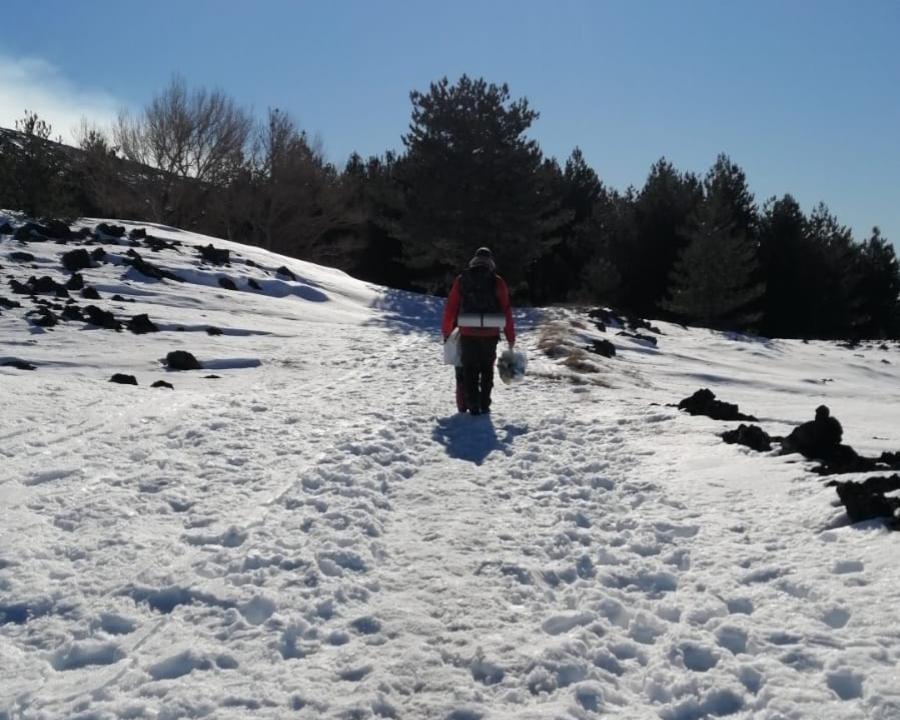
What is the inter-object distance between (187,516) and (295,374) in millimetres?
6316

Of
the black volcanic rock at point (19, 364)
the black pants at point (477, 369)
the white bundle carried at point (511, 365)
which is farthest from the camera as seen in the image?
the white bundle carried at point (511, 365)

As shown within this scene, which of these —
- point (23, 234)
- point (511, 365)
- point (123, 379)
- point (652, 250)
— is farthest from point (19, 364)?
point (652, 250)

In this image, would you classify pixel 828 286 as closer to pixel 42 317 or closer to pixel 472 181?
pixel 472 181

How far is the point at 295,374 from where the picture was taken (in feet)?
37.3

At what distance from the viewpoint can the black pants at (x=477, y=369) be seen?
8.91 m

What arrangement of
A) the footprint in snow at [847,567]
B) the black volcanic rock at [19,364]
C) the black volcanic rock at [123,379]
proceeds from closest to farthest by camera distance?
the footprint in snow at [847,567] → the black volcanic rock at [123,379] → the black volcanic rock at [19,364]

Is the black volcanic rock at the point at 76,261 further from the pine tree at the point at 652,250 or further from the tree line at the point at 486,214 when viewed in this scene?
the pine tree at the point at 652,250

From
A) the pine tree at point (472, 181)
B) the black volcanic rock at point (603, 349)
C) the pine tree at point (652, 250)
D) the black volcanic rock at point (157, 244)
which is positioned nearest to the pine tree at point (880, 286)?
the pine tree at point (652, 250)

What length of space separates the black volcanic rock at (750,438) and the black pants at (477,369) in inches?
111

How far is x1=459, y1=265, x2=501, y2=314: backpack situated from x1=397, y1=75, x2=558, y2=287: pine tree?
17.9 meters

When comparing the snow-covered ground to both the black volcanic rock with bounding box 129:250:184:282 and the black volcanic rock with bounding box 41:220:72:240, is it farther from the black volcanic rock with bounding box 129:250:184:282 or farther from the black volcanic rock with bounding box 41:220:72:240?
the black volcanic rock with bounding box 41:220:72:240

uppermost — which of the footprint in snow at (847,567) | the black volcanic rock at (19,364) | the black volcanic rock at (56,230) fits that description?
the black volcanic rock at (56,230)

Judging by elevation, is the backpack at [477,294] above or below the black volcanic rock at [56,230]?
below

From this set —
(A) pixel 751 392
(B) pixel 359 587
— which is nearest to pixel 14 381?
(B) pixel 359 587
